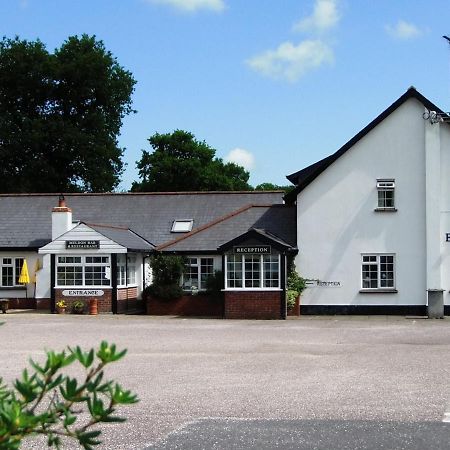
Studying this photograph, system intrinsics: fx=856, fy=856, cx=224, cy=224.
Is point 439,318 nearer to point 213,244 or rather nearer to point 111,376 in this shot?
point 213,244

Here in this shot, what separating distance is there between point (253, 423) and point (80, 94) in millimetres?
50292

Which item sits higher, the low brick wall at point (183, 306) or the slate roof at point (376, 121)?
the slate roof at point (376, 121)

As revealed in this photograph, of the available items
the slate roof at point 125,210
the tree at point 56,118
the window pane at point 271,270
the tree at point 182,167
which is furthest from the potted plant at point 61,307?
the tree at point 182,167

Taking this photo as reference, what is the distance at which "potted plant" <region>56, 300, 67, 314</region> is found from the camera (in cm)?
3312

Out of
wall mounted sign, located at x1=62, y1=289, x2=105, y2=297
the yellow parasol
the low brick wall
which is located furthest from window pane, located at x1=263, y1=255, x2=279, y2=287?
the yellow parasol

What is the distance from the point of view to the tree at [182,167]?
69812mm

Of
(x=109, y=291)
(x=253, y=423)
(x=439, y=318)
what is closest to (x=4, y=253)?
(x=109, y=291)

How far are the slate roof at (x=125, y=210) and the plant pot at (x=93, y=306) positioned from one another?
490 centimetres

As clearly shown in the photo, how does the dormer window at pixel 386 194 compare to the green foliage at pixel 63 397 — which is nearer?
the green foliage at pixel 63 397

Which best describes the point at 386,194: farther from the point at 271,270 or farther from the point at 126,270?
the point at 126,270

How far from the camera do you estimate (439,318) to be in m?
30.5

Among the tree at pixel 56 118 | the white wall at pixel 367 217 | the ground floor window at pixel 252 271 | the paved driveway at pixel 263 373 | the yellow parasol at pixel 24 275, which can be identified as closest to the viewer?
the paved driveway at pixel 263 373

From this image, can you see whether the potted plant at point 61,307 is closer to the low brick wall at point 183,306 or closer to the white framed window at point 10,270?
the low brick wall at point 183,306

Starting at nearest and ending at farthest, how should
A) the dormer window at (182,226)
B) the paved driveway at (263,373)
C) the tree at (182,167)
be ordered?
the paved driveway at (263,373) → the dormer window at (182,226) → the tree at (182,167)
